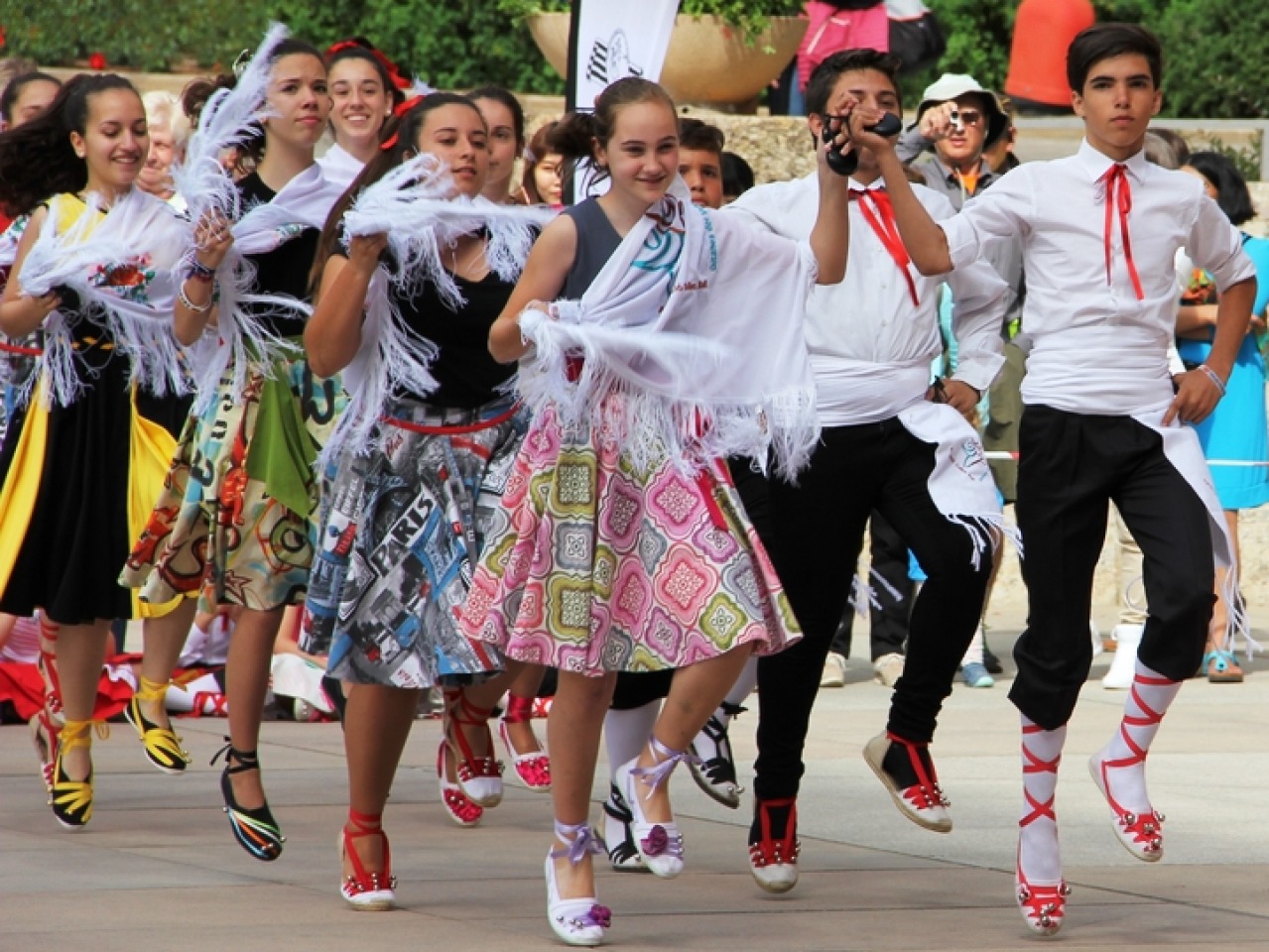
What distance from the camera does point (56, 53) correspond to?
1808 cm

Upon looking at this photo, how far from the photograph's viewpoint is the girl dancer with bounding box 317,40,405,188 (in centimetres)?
725

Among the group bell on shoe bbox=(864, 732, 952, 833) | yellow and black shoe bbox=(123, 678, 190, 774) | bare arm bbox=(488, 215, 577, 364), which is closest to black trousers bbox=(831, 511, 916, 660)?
yellow and black shoe bbox=(123, 678, 190, 774)

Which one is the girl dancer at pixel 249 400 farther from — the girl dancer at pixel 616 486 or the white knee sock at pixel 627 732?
the girl dancer at pixel 616 486

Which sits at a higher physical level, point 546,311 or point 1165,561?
point 546,311

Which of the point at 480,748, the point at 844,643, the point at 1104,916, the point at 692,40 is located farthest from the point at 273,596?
the point at 692,40

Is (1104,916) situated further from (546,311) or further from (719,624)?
(546,311)

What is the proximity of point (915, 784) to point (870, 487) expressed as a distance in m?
0.76

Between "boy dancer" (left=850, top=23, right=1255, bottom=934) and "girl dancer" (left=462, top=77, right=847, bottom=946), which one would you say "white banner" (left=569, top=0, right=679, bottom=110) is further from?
"girl dancer" (left=462, top=77, right=847, bottom=946)

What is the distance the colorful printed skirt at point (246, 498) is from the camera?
626 centimetres

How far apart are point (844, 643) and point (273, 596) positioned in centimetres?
439

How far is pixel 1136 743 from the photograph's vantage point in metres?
5.59

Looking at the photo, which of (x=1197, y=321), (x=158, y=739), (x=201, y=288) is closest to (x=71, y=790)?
(x=158, y=739)

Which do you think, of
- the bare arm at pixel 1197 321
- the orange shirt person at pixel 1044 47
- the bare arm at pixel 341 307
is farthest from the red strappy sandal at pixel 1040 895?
the orange shirt person at pixel 1044 47

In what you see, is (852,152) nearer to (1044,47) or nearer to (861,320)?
(861,320)
